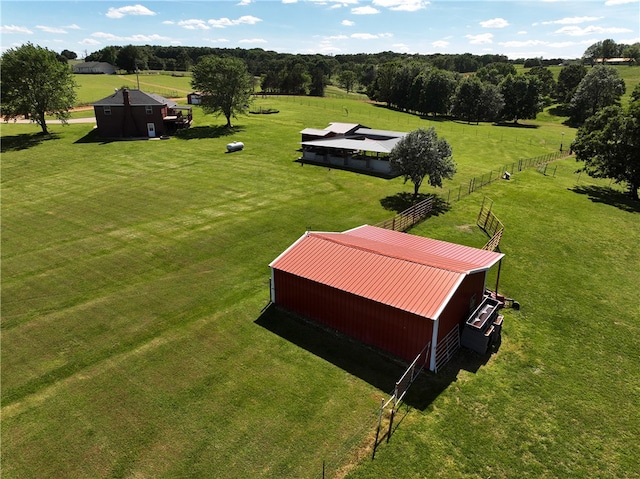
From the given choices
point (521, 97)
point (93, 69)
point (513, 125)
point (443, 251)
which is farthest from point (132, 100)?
point (93, 69)

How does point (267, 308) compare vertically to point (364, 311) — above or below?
below

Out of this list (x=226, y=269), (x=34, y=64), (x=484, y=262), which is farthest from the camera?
(x=34, y=64)

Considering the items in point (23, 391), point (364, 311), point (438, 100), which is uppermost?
point (438, 100)

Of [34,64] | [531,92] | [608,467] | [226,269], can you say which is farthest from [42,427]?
[531,92]

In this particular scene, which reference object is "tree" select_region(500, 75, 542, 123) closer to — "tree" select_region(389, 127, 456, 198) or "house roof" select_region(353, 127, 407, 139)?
"house roof" select_region(353, 127, 407, 139)

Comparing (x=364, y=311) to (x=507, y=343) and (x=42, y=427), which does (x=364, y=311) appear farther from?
(x=42, y=427)

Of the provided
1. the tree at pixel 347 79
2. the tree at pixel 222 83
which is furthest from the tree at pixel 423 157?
the tree at pixel 347 79
